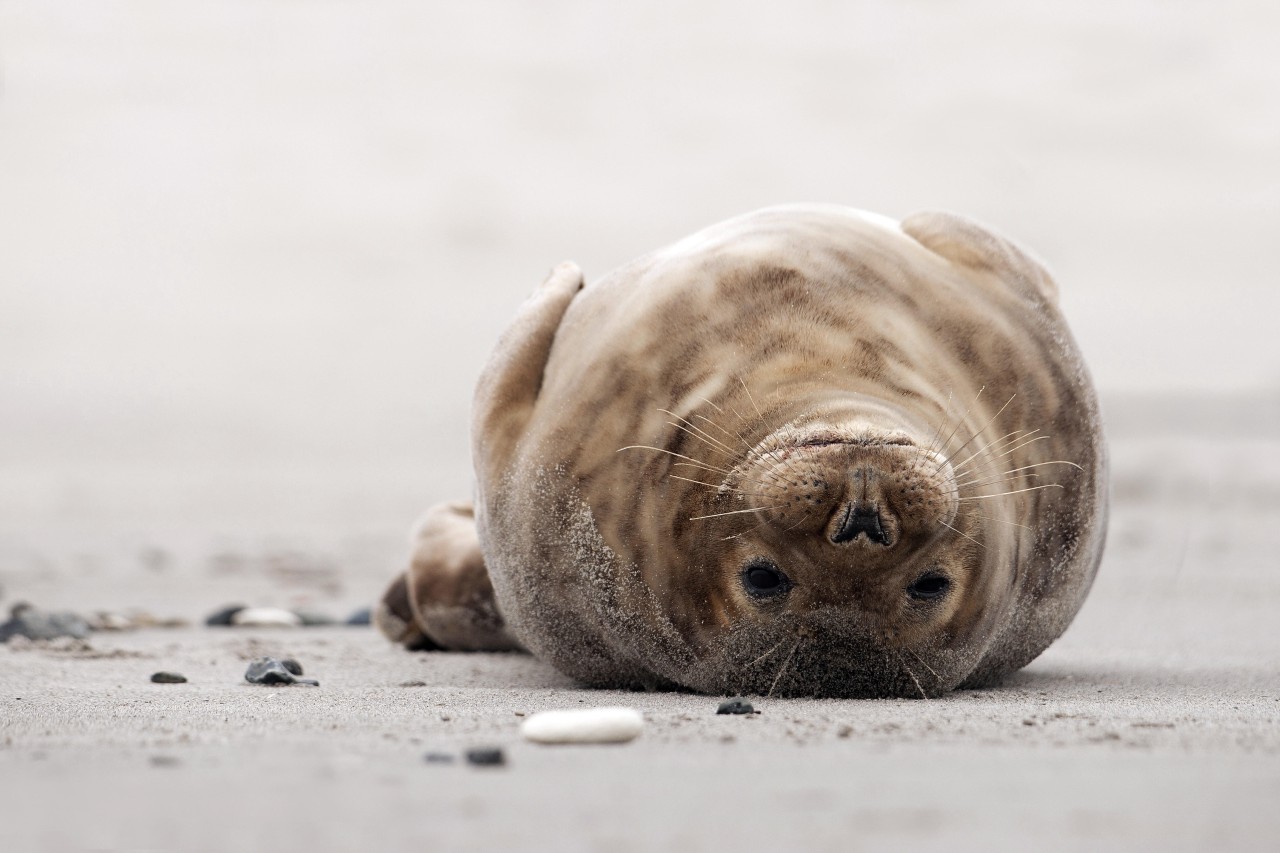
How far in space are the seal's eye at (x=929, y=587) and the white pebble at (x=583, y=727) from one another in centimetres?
88

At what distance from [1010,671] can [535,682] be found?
1.29m

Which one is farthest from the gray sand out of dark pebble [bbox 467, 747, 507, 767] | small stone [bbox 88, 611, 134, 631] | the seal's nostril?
small stone [bbox 88, 611, 134, 631]

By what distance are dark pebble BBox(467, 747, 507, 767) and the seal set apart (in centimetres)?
91

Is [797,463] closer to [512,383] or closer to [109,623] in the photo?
[512,383]

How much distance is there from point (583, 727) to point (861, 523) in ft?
2.39

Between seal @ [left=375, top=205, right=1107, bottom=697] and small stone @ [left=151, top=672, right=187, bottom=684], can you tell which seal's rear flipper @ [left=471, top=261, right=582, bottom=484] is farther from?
small stone @ [left=151, top=672, right=187, bottom=684]

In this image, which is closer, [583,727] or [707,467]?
[583,727]

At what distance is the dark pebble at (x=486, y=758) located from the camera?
2.57 metres

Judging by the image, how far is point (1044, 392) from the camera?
163 inches

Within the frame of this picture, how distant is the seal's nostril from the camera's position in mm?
3176

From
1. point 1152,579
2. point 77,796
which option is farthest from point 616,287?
point 1152,579

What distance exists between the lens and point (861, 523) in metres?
3.19

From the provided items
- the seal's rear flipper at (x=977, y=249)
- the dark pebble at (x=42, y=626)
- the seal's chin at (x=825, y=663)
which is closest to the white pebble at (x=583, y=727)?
the seal's chin at (x=825, y=663)

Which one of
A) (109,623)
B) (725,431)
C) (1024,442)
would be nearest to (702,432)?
(725,431)
